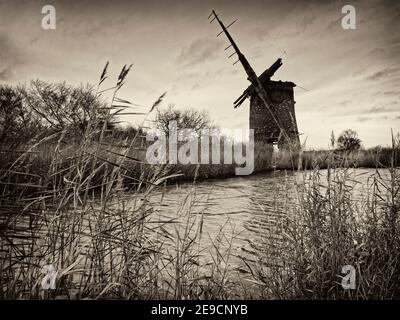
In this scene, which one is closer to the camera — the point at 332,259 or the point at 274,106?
the point at 332,259

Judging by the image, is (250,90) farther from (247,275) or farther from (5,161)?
(5,161)

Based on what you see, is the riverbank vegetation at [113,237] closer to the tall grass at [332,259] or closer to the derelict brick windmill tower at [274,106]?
the tall grass at [332,259]

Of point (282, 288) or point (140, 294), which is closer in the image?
point (140, 294)

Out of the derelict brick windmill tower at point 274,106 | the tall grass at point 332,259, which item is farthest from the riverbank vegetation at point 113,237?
the derelict brick windmill tower at point 274,106

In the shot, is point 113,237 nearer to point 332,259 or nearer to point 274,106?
point 332,259

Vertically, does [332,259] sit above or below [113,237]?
below

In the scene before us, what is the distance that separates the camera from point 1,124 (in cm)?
157

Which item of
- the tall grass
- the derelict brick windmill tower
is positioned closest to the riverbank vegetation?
the tall grass

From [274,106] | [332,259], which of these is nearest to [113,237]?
[332,259]

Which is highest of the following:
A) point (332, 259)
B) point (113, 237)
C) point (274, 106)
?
point (274, 106)

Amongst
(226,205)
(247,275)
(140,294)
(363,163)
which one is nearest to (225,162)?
(226,205)

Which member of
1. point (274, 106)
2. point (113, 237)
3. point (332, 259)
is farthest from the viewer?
point (274, 106)

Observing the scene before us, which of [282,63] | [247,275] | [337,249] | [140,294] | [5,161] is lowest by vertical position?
[247,275]

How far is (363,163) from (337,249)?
15783 millimetres
